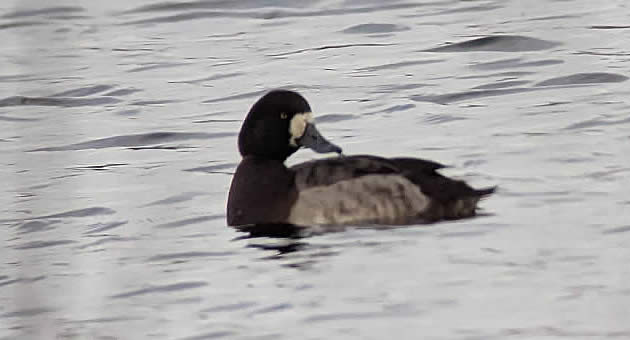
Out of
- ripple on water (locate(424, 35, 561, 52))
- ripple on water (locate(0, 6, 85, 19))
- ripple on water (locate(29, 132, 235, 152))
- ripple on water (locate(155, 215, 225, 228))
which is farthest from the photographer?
ripple on water (locate(0, 6, 85, 19))

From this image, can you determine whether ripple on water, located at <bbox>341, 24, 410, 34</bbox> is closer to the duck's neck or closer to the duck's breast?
the duck's neck

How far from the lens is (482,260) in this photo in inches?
309

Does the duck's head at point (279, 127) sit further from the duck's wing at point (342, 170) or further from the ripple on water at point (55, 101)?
the ripple on water at point (55, 101)

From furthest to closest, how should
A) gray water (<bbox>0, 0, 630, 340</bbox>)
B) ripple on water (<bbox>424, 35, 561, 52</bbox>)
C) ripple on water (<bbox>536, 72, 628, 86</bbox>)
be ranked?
ripple on water (<bbox>424, 35, 561, 52</bbox>)
ripple on water (<bbox>536, 72, 628, 86</bbox>)
gray water (<bbox>0, 0, 630, 340</bbox>)

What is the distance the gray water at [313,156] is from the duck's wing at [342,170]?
1.20 feet

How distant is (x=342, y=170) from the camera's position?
922cm

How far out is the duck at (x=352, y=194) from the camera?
9.07m

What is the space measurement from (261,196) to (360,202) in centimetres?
56

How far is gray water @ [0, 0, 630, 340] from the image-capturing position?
7191mm

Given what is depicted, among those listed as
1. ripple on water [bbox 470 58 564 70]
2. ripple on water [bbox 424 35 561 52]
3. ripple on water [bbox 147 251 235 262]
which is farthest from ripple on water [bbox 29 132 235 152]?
ripple on water [bbox 147 251 235 262]

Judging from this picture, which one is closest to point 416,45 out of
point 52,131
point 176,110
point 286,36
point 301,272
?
point 286,36

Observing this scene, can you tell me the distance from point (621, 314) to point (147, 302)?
2.18 m

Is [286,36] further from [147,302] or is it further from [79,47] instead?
[147,302]

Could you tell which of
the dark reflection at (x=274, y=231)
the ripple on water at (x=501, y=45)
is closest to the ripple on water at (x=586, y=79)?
the ripple on water at (x=501, y=45)
